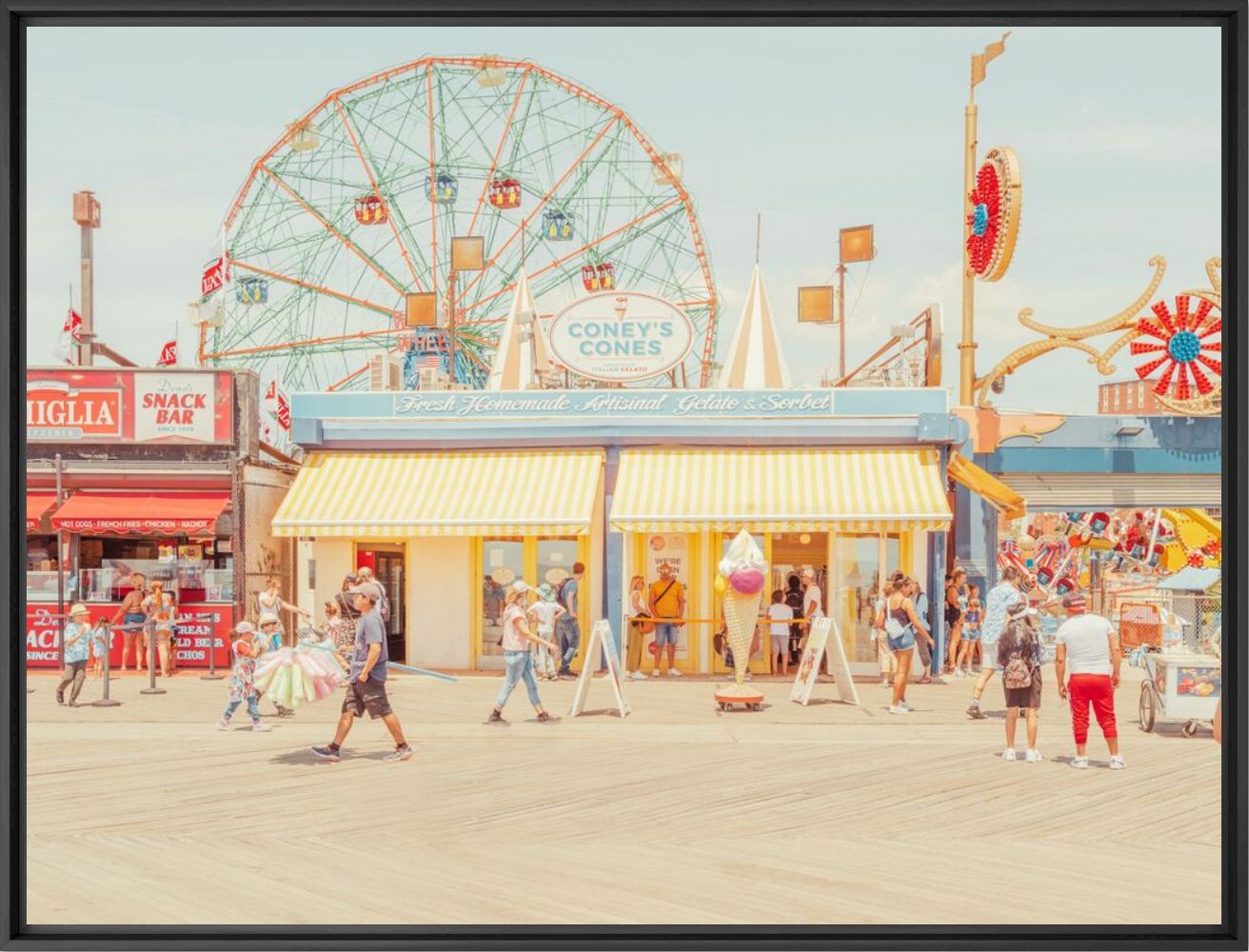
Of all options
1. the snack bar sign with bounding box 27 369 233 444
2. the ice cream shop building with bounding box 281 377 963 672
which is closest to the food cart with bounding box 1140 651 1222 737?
the ice cream shop building with bounding box 281 377 963 672

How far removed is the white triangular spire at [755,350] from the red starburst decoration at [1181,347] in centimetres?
595

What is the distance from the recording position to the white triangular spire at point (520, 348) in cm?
2267

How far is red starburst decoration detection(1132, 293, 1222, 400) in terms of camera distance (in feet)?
71.9

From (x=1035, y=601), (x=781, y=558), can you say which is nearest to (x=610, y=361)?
(x=781, y=558)

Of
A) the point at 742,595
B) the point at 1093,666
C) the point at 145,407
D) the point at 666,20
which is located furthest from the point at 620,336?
the point at 666,20

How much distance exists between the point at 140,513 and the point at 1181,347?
52.3 feet

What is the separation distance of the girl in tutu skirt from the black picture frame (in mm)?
5470

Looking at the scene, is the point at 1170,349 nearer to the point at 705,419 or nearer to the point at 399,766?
the point at 705,419

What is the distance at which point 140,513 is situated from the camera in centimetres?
1859

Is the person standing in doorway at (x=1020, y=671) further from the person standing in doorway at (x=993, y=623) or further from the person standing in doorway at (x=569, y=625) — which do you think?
the person standing in doorway at (x=569, y=625)

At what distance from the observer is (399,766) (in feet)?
37.1

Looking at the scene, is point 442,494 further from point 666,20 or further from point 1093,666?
point 666,20

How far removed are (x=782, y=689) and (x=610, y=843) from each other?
803cm

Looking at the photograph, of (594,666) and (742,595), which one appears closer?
(594,666)
